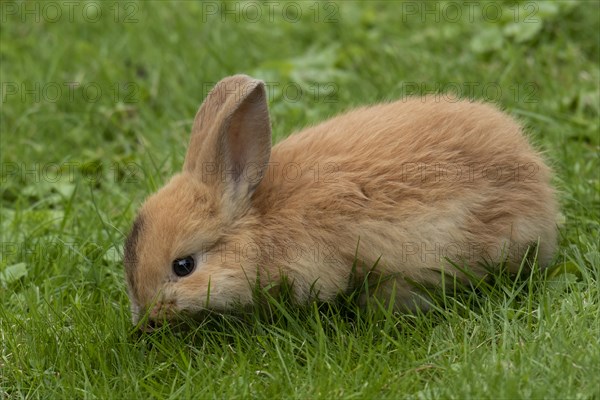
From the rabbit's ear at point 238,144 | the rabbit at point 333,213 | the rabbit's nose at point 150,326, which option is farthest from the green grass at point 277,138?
the rabbit's ear at point 238,144

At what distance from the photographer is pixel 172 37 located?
311 inches

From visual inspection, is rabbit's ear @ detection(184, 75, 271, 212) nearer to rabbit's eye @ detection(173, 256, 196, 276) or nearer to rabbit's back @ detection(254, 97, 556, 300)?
rabbit's back @ detection(254, 97, 556, 300)

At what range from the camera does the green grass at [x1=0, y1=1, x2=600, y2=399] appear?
414 cm

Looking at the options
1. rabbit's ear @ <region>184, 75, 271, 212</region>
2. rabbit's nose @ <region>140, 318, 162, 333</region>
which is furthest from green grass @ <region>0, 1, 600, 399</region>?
rabbit's ear @ <region>184, 75, 271, 212</region>

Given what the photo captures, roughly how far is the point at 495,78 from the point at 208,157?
2.73m

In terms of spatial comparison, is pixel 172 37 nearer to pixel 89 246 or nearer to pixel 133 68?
pixel 133 68

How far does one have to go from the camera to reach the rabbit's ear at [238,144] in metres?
4.75

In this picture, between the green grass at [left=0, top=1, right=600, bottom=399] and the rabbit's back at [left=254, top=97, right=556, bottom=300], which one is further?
the rabbit's back at [left=254, top=97, right=556, bottom=300]

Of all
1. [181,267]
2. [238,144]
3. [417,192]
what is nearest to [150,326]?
[181,267]

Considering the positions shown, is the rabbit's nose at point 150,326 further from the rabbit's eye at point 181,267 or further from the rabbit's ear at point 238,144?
the rabbit's ear at point 238,144

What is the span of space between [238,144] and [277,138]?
1.30m

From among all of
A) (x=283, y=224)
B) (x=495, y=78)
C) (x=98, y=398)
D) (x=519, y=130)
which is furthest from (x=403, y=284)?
(x=495, y=78)

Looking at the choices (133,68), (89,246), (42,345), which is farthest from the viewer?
(133,68)

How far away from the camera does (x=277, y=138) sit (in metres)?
6.16
